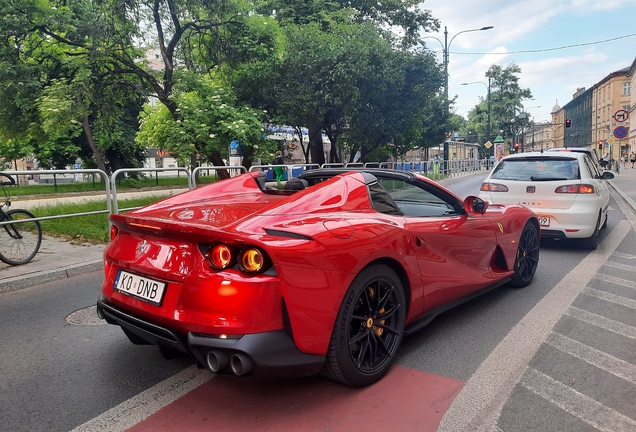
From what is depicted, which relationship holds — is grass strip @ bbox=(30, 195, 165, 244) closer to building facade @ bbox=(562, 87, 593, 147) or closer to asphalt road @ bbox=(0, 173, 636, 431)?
asphalt road @ bbox=(0, 173, 636, 431)

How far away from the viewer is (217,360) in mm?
2432

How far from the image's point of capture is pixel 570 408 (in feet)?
9.07

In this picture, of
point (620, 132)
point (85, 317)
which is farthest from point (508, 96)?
point (85, 317)

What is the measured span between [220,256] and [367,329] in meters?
1.08

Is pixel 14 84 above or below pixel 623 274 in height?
above

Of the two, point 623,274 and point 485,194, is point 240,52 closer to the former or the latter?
point 485,194

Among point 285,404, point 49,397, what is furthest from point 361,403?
point 49,397

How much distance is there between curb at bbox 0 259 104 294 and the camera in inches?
220

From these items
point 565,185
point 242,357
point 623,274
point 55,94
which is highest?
point 55,94

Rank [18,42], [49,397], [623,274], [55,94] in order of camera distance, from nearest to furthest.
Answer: [49,397], [623,274], [55,94], [18,42]

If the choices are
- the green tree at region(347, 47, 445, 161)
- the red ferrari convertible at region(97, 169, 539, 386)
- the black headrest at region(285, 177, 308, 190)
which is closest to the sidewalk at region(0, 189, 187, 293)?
the black headrest at region(285, 177, 308, 190)

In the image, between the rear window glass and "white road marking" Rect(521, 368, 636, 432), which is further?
the rear window glass

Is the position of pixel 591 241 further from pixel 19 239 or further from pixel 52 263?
pixel 19 239

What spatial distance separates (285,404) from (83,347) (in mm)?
1901
